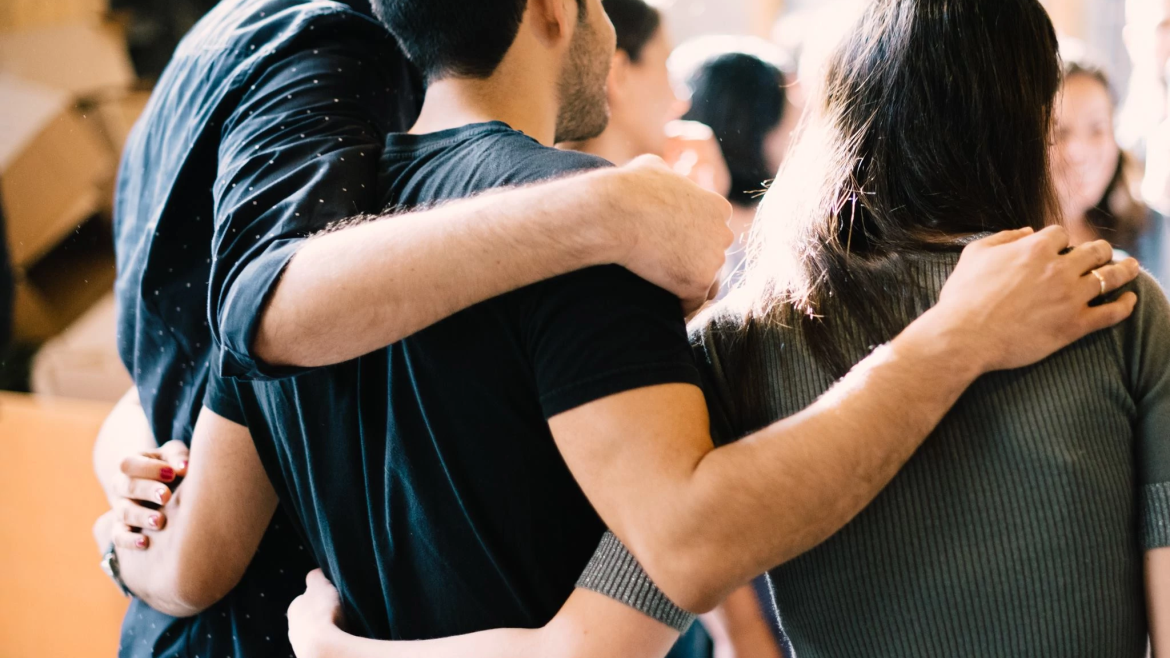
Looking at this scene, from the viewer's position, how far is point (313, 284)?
30.4 inches

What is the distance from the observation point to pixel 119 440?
1302 millimetres

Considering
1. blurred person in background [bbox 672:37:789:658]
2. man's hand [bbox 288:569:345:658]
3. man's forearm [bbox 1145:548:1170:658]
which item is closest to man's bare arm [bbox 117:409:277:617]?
man's hand [bbox 288:569:345:658]

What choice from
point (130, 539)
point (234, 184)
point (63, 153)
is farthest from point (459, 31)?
point (63, 153)

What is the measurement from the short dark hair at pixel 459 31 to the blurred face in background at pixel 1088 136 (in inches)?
53.3

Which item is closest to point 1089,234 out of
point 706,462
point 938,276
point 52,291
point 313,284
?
point 938,276

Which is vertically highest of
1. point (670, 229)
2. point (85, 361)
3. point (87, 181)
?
point (670, 229)

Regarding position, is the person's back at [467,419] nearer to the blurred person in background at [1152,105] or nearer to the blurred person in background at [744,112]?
the blurred person in background at [744,112]

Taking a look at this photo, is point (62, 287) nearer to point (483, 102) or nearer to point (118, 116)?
point (118, 116)

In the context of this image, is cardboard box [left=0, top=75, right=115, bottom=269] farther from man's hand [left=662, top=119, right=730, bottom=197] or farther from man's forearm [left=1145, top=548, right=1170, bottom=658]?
man's forearm [left=1145, top=548, right=1170, bottom=658]

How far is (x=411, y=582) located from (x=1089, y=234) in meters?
1.72

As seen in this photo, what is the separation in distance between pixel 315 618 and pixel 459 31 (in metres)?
0.64

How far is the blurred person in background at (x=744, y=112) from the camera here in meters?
1.87

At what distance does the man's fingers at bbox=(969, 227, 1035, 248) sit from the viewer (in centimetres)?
77

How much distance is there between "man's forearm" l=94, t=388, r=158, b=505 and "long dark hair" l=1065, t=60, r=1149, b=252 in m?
1.85
